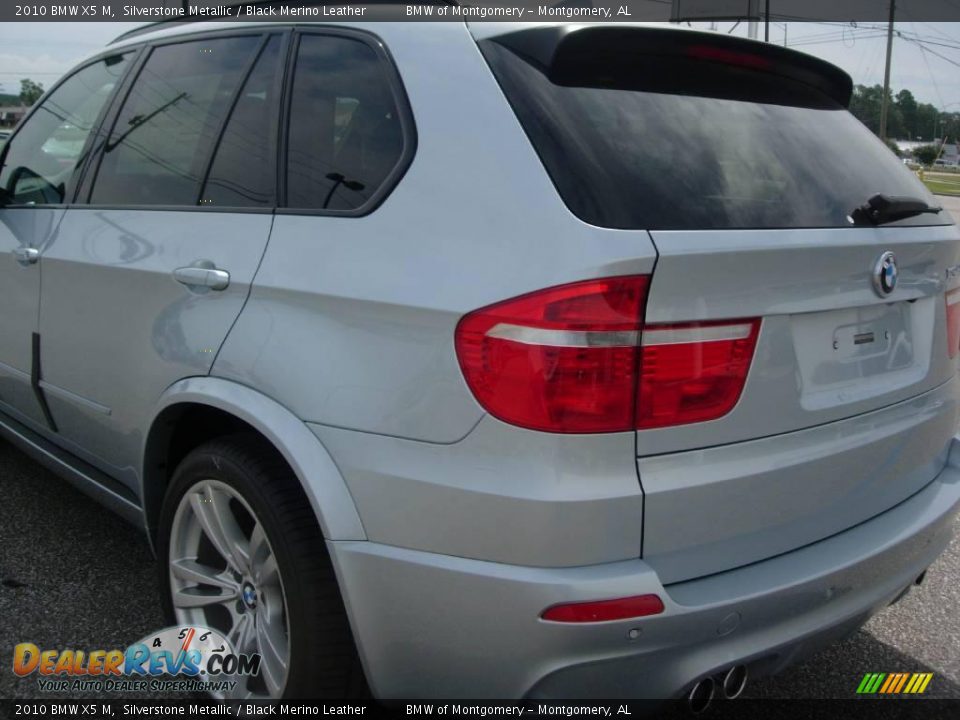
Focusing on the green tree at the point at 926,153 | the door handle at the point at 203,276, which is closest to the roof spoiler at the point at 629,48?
the door handle at the point at 203,276

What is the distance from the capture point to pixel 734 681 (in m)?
1.90

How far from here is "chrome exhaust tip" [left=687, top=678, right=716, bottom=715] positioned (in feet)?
6.12

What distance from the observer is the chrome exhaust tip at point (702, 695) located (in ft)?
6.12

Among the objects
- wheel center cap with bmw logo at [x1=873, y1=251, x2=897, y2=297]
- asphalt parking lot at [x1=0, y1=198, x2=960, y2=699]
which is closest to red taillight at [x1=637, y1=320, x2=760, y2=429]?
wheel center cap with bmw logo at [x1=873, y1=251, x2=897, y2=297]

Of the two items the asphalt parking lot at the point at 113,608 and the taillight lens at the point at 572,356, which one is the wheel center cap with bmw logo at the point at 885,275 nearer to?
the taillight lens at the point at 572,356

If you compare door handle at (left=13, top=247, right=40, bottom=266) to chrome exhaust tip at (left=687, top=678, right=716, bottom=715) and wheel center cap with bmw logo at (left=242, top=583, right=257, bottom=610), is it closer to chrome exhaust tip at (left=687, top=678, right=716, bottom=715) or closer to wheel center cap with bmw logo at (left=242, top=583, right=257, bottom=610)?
wheel center cap with bmw logo at (left=242, top=583, right=257, bottom=610)

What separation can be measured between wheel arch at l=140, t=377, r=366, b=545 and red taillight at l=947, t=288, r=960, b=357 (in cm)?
169

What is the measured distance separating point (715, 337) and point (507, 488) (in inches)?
19.8

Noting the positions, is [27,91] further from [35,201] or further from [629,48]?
[629,48]

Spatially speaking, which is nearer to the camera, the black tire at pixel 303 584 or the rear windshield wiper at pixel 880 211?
the black tire at pixel 303 584

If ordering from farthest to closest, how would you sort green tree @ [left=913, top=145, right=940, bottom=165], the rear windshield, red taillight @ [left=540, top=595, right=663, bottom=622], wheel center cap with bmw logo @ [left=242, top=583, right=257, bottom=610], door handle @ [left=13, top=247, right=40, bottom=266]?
1. green tree @ [left=913, top=145, right=940, bottom=165]
2. door handle @ [left=13, top=247, right=40, bottom=266]
3. wheel center cap with bmw logo @ [left=242, top=583, right=257, bottom=610]
4. the rear windshield
5. red taillight @ [left=540, top=595, right=663, bottom=622]

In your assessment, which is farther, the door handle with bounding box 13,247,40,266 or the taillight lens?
the door handle with bounding box 13,247,40,266

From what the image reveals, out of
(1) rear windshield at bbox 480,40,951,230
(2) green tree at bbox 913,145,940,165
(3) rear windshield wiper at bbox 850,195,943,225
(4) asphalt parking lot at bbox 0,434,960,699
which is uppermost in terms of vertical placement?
(2) green tree at bbox 913,145,940,165

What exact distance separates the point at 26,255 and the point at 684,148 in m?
2.44
